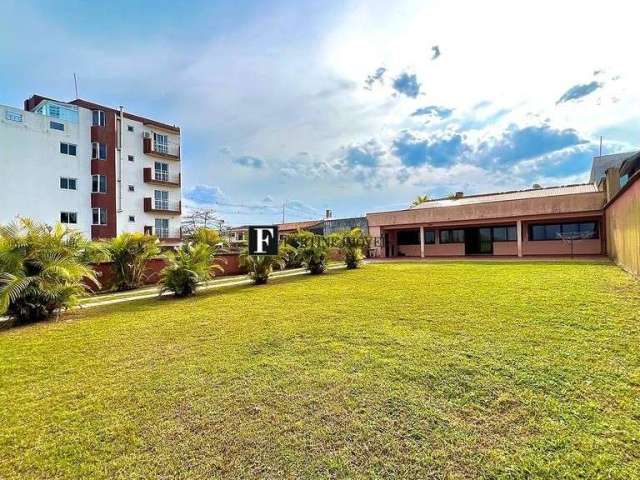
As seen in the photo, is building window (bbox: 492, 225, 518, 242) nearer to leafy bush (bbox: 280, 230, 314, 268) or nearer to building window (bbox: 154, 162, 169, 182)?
leafy bush (bbox: 280, 230, 314, 268)

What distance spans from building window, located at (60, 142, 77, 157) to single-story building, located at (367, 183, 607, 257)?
23282mm

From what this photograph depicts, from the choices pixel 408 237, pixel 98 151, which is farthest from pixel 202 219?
pixel 408 237

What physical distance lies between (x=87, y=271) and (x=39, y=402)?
5.76 m

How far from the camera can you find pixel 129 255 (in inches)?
522

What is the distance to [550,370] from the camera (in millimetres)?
3666

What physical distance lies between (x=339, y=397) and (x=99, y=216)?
30.1m

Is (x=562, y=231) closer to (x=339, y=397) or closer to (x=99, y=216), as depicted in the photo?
(x=339, y=397)

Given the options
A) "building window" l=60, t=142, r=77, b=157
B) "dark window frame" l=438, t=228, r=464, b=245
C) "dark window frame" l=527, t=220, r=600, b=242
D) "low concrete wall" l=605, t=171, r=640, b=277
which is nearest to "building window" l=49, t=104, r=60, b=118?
"building window" l=60, t=142, r=77, b=157

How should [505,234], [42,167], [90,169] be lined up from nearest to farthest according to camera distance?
[505,234]
[42,167]
[90,169]

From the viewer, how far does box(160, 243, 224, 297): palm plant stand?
10430 millimetres

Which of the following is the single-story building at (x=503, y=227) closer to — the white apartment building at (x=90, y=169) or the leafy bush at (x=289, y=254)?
the leafy bush at (x=289, y=254)

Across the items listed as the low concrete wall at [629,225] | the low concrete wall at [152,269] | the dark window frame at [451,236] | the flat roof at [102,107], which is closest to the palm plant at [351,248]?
the low concrete wall at [152,269]

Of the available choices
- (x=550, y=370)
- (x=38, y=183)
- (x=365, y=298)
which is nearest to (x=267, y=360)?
(x=550, y=370)

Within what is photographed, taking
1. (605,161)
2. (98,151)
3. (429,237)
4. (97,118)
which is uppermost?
(97,118)
